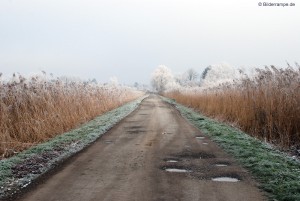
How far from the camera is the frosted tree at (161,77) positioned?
133500mm

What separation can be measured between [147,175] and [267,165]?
231 cm

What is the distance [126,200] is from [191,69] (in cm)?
14786

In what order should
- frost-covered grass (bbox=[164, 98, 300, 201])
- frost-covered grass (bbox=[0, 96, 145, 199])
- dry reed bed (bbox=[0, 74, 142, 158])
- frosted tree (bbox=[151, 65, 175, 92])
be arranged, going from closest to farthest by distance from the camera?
frost-covered grass (bbox=[164, 98, 300, 201])
frost-covered grass (bbox=[0, 96, 145, 199])
dry reed bed (bbox=[0, 74, 142, 158])
frosted tree (bbox=[151, 65, 175, 92])

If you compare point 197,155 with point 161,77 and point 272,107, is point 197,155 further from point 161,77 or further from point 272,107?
point 161,77

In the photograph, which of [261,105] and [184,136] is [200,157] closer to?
[184,136]

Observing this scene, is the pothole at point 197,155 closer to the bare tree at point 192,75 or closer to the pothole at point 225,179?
the pothole at point 225,179

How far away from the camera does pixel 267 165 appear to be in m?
6.89

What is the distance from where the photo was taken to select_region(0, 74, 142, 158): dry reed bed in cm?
1019

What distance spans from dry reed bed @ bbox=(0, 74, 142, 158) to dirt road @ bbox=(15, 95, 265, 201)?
7.07ft

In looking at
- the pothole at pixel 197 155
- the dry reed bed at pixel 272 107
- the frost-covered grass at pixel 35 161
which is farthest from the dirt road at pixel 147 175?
the dry reed bed at pixel 272 107

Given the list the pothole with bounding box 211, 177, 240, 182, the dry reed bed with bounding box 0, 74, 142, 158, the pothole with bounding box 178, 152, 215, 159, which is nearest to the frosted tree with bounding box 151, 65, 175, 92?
the dry reed bed with bounding box 0, 74, 142, 158

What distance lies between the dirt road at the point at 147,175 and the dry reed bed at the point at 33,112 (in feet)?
7.07

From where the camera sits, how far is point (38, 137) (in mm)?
10656

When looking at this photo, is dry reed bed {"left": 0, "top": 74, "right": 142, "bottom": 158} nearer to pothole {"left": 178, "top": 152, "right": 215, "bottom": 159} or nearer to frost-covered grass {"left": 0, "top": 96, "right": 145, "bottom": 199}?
frost-covered grass {"left": 0, "top": 96, "right": 145, "bottom": 199}
